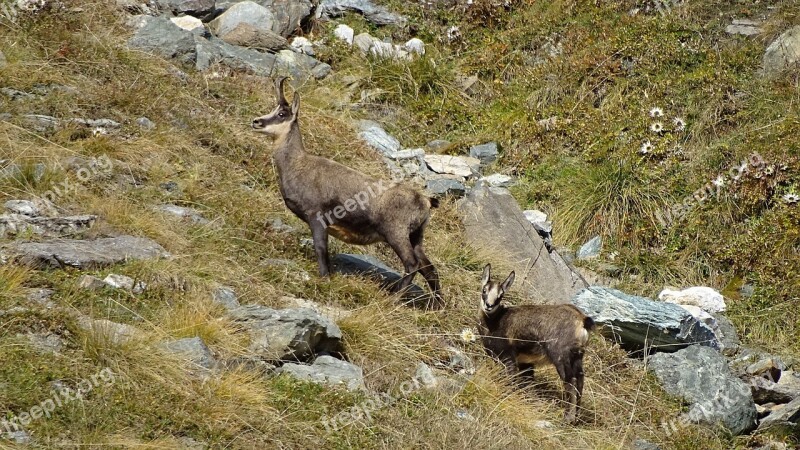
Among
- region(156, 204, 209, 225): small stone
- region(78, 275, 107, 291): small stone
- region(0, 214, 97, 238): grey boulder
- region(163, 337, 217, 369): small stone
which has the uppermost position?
region(163, 337, 217, 369): small stone

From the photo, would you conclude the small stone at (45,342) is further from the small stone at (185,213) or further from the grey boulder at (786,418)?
the grey boulder at (786,418)

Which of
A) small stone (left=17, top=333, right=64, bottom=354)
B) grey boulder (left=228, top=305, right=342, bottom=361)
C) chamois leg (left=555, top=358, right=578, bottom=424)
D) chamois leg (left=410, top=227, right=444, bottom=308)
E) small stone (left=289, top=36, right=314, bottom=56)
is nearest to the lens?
small stone (left=17, top=333, right=64, bottom=354)

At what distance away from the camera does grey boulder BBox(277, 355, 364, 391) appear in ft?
23.4

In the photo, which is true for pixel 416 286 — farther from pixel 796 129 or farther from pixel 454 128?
pixel 796 129

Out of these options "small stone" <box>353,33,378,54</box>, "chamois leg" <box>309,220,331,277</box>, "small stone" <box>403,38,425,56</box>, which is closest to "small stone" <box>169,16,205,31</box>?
"small stone" <box>353,33,378,54</box>

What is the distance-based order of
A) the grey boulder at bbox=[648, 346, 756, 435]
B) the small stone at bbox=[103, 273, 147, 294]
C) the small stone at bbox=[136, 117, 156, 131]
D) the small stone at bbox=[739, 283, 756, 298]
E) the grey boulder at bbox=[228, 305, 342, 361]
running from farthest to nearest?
the small stone at bbox=[136, 117, 156, 131] → the small stone at bbox=[739, 283, 756, 298] → the grey boulder at bbox=[648, 346, 756, 435] → the small stone at bbox=[103, 273, 147, 294] → the grey boulder at bbox=[228, 305, 342, 361]

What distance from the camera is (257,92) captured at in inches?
488

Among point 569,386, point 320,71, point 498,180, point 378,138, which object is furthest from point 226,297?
point 320,71

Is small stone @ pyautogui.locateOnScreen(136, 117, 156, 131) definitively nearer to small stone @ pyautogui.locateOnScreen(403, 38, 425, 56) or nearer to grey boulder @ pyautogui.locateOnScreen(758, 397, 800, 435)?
small stone @ pyautogui.locateOnScreen(403, 38, 425, 56)

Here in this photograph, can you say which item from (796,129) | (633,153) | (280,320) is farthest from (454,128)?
(280,320)

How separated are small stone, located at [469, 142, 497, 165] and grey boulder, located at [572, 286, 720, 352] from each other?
11.7 feet

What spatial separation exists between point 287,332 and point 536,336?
2.14 metres

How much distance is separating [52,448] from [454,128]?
852cm

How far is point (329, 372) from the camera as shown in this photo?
7266mm
